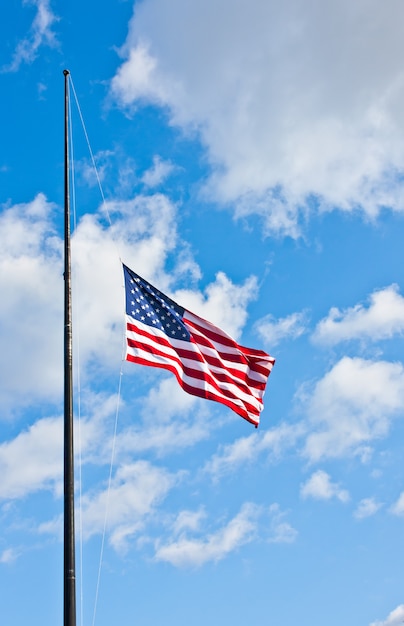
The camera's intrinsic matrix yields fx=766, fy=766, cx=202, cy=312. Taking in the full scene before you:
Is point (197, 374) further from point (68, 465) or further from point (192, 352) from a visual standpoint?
point (68, 465)

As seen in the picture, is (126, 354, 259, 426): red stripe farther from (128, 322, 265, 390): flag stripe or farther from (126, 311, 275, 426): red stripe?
(128, 322, 265, 390): flag stripe

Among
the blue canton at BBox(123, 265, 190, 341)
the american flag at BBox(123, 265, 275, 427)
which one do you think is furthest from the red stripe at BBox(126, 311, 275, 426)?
the blue canton at BBox(123, 265, 190, 341)

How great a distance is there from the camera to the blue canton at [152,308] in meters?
22.6

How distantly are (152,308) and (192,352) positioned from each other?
1980 millimetres

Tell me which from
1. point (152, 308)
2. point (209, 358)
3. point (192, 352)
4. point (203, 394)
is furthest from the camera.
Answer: point (209, 358)

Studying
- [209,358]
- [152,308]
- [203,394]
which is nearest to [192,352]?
[209,358]

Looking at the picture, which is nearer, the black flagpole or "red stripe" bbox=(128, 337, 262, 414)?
the black flagpole

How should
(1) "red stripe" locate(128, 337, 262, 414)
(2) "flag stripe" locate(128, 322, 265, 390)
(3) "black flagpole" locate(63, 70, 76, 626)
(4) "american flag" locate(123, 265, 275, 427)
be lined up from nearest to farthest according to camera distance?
1. (3) "black flagpole" locate(63, 70, 76, 626)
2. (1) "red stripe" locate(128, 337, 262, 414)
3. (4) "american flag" locate(123, 265, 275, 427)
4. (2) "flag stripe" locate(128, 322, 265, 390)

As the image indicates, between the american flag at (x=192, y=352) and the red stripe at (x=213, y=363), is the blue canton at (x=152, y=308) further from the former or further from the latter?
the red stripe at (x=213, y=363)

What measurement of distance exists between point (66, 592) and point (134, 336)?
8.67 meters

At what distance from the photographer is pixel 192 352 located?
24062 mm

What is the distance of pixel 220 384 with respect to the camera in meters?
24.8

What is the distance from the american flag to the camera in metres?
22.3

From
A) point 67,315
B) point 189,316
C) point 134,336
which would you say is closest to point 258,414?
point 189,316
